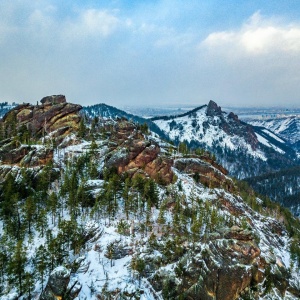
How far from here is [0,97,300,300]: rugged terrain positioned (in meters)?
74.5

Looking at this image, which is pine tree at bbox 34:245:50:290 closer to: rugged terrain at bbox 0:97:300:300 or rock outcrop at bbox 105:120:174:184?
rugged terrain at bbox 0:97:300:300

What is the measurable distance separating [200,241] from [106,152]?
66.0 metres

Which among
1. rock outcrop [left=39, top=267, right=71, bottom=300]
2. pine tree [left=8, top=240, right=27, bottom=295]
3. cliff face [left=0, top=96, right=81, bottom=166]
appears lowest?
rock outcrop [left=39, top=267, right=71, bottom=300]

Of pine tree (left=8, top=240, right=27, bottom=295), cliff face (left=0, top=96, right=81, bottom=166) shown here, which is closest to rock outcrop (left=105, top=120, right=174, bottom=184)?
cliff face (left=0, top=96, right=81, bottom=166)

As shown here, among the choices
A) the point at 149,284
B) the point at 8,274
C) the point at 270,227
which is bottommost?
the point at 270,227

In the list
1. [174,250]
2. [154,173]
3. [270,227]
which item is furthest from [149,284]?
[270,227]

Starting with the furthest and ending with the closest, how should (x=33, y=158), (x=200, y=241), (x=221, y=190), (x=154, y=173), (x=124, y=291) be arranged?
(x=221, y=190), (x=154, y=173), (x=33, y=158), (x=200, y=241), (x=124, y=291)

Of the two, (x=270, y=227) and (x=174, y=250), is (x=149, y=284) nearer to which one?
(x=174, y=250)

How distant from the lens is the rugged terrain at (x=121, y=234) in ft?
244

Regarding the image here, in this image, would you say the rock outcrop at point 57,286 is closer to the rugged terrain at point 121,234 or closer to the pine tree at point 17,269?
the rugged terrain at point 121,234

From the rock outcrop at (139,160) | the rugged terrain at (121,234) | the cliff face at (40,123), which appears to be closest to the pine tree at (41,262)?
the rugged terrain at (121,234)

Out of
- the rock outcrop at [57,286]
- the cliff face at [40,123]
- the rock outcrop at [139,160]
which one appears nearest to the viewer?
the rock outcrop at [57,286]

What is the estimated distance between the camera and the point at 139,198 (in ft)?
351

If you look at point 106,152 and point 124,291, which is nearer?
point 124,291
